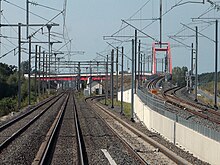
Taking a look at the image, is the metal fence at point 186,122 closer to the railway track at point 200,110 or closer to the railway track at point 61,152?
the railway track at point 61,152

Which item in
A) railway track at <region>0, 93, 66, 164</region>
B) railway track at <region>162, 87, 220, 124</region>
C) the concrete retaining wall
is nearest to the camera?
the concrete retaining wall

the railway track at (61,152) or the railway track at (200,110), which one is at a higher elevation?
the railway track at (200,110)

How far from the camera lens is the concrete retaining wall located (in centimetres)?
1587

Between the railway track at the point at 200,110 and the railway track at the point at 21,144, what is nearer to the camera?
the railway track at the point at 21,144

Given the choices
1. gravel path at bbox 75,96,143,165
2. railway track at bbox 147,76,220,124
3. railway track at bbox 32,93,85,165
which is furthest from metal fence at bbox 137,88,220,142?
railway track at bbox 147,76,220,124

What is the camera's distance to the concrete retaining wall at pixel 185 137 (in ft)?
52.1

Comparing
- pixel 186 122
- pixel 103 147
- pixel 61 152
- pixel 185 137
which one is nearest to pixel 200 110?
pixel 186 122

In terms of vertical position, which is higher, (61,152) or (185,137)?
(185,137)

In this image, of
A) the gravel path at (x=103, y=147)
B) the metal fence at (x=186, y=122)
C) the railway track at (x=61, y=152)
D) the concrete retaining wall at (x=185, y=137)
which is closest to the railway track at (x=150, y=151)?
Answer: the gravel path at (x=103, y=147)

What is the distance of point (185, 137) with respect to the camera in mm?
20734

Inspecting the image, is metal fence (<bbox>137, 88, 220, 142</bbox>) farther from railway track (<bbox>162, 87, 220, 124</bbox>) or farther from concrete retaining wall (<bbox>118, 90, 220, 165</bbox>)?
railway track (<bbox>162, 87, 220, 124</bbox>)

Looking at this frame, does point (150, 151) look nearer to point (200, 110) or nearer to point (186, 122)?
point (186, 122)

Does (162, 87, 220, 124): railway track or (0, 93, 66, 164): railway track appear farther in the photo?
(162, 87, 220, 124): railway track

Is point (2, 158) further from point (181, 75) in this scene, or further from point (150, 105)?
point (181, 75)
